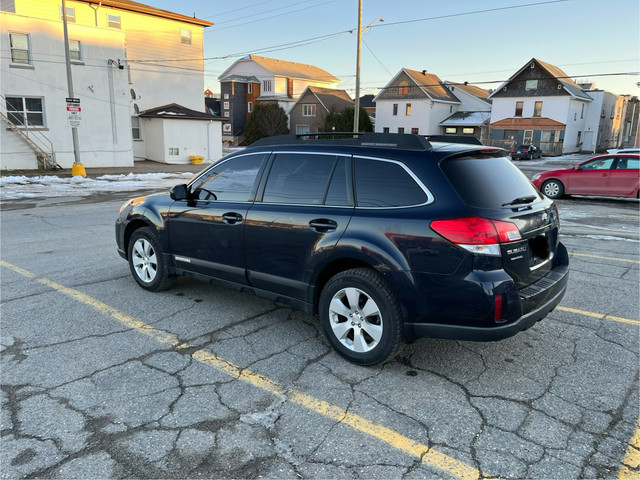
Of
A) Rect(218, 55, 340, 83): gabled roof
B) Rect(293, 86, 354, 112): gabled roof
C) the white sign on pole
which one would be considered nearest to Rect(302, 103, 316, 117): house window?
Rect(293, 86, 354, 112): gabled roof

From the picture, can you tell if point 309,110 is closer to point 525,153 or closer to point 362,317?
point 525,153

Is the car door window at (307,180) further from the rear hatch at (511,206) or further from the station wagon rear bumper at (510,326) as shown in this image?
the station wagon rear bumper at (510,326)

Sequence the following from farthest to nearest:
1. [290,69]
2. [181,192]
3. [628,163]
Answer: [290,69]
[628,163]
[181,192]

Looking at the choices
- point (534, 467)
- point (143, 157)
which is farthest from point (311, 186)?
point (143, 157)

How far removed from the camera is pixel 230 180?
15.7ft

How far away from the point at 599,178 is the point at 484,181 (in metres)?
13.4

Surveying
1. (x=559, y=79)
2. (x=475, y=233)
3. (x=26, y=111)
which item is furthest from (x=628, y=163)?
(x=559, y=79)

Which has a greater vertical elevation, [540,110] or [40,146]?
[540,110]

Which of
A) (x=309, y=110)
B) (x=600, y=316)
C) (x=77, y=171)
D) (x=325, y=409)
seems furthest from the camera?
(x=309, y=110)

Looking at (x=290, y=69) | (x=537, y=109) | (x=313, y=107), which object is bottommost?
(x=537, y=109)

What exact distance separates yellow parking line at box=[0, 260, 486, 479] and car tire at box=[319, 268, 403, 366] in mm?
594

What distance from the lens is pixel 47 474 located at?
255 cm

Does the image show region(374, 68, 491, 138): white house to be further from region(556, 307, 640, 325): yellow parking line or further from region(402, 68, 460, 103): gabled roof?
region(556, 307, 640, 325): yellow parking line

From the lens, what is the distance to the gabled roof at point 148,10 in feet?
97.1
